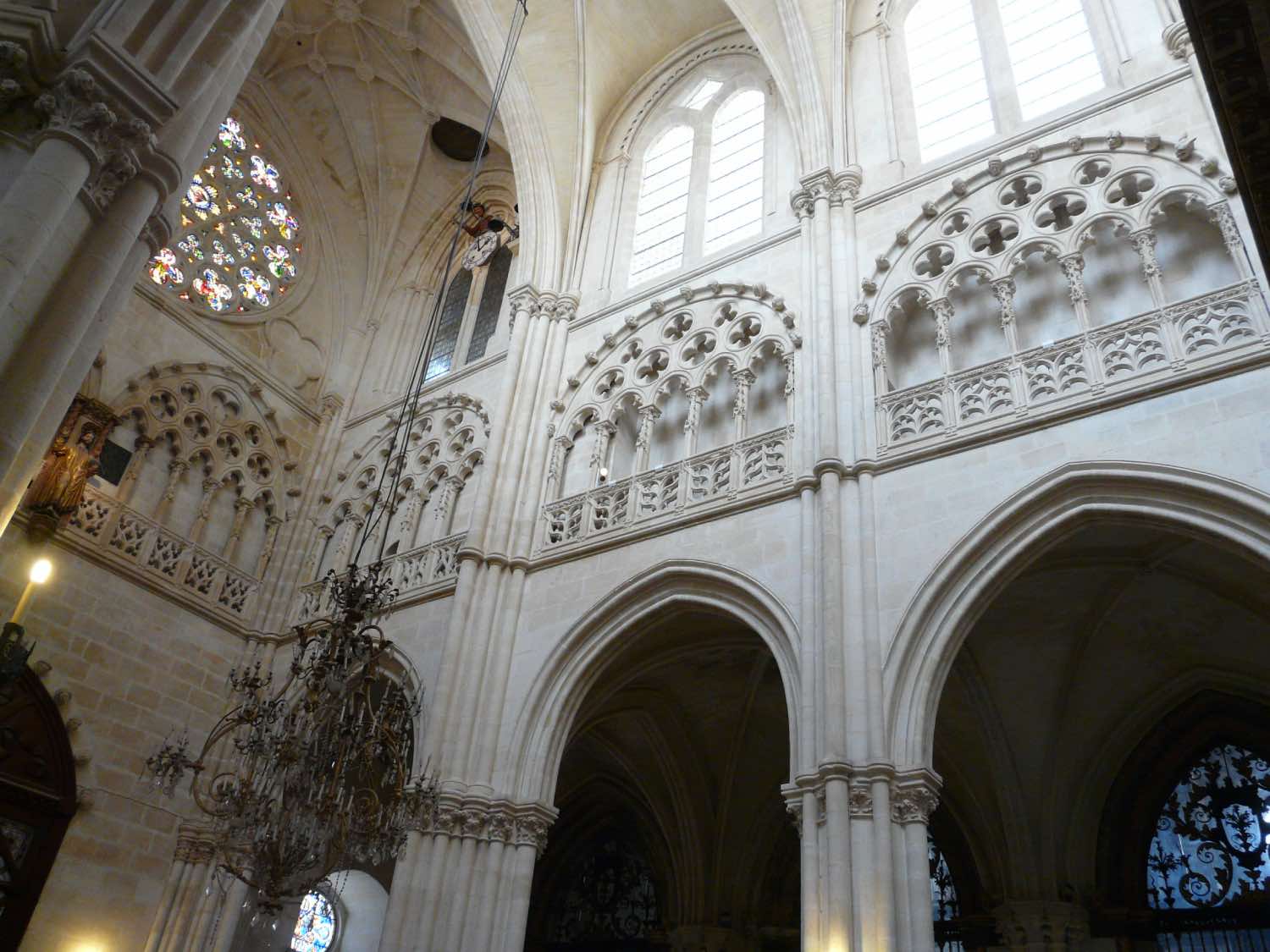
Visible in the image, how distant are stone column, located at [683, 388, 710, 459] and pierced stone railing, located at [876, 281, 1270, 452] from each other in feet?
7.77

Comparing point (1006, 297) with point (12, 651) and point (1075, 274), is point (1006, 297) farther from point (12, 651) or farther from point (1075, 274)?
point (12, 651)

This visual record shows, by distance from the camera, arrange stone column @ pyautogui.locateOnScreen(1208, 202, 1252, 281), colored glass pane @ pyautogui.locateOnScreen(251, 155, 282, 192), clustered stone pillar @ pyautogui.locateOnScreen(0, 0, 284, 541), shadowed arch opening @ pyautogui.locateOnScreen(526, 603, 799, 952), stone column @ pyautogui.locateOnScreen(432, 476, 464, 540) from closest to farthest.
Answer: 1. clustered stone pillar @ pyautogui.locateOnScreen(0, 0, 284, 541)
2. stone column @ pyautogui.locateOnScreen(1208, 202, 1252, 281)
3. shadowed arch opening @ pyautogui.locateOnScreen(526, 603, 799, 952)
4. stone column @ pyautogui.locateOnScreen(432, 476, 464, 540)
5. colored glass pane @ pyautogui.locateOnScreen(251, 155, 282, 192)

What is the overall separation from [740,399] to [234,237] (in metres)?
9.67

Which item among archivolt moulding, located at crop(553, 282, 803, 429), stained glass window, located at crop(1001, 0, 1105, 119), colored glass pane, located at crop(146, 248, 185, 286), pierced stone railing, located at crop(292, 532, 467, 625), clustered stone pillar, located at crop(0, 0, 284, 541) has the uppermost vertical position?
stained glass window, located at crop(1001, 0, 1105, 119)

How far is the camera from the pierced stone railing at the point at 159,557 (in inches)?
532

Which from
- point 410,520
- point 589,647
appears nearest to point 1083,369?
point 589,647

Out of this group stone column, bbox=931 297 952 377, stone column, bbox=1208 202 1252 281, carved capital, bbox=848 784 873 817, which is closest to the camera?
carved capital, bbox=848 784 873 817

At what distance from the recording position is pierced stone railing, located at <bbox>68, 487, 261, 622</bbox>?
44.3 feet

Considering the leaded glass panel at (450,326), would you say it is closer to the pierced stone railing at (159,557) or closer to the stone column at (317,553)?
the stone column at (317,553)

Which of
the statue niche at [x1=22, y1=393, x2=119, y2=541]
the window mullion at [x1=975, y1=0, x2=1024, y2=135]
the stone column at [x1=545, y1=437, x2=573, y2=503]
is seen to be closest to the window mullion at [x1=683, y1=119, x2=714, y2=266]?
the stone column at [x1=545, y1=437, x2=573, y2=503]

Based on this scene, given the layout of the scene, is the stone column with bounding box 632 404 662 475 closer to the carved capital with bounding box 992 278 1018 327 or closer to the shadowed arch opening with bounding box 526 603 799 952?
the shadowed arch opening with bounding box 526 603 799 952

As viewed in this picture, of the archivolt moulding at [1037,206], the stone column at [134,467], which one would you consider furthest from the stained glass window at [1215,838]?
the stone column at [134,467]

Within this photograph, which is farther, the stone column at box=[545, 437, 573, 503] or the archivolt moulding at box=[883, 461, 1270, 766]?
the stone column at box=[545, 437, 573, 503]

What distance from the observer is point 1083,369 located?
952 cm
